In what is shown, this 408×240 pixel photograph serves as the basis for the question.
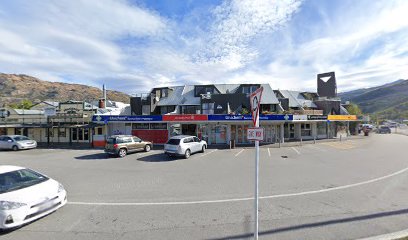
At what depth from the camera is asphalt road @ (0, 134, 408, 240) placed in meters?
5.03

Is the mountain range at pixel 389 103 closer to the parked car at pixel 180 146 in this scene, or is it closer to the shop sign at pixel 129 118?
the shop sign at pixel 129 118

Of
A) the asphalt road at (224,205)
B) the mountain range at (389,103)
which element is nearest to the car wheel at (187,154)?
the asphalt road at (224,205)

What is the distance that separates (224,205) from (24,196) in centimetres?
522

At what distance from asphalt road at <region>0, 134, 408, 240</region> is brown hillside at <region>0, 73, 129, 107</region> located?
115m

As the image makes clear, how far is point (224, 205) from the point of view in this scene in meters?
6.60

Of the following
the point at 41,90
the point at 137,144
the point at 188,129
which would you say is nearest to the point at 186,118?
the point at 188,129

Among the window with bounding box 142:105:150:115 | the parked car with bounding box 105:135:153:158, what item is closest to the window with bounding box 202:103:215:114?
the window with bounding box 142:105:150:115

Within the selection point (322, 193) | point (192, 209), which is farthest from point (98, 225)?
point (322, 193)

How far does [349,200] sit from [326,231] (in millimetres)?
2725

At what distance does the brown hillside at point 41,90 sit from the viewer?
12125cm

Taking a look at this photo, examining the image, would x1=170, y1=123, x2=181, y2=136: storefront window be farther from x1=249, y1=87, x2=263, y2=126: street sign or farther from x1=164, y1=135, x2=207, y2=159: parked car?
x1=249, y1=87, x2=263, y2=126: street sign

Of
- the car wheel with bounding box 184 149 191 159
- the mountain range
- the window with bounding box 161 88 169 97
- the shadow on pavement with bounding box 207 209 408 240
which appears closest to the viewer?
the shadow on pavement with bounding box 207 209 408 240

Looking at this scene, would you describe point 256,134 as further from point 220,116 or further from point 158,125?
point 158,125

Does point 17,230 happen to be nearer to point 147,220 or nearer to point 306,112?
point 147,220
